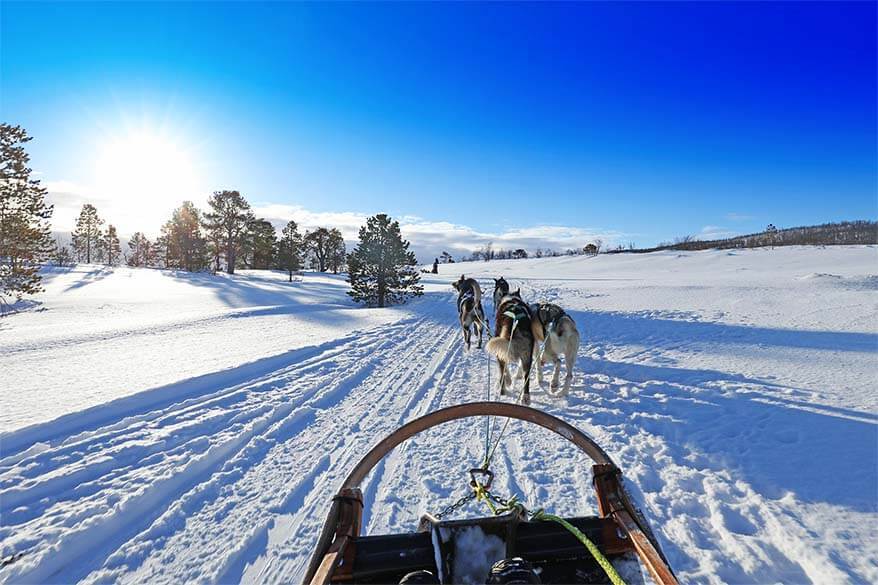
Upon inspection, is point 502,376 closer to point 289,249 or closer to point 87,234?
point 289,249

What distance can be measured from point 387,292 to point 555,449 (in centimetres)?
1853

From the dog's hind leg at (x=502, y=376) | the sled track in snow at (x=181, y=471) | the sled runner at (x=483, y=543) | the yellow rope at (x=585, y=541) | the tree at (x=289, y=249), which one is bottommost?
the sled track in snow at (x=181, y=471)

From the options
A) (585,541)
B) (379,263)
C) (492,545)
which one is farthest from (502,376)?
(379,263)

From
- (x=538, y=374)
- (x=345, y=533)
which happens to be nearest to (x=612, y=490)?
(x=345, y=533)

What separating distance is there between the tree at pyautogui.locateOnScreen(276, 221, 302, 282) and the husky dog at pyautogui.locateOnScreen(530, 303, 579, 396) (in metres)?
35.9

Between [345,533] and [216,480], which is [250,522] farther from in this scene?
[345,533]

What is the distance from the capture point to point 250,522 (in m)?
3.06

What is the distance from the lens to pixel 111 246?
58.5 meters

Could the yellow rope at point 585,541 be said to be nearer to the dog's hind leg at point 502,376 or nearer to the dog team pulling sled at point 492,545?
the dog team pulling sled at point 492,545

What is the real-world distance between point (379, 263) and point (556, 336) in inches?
653

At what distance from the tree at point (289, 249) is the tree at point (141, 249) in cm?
3252

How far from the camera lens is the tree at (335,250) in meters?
56.2

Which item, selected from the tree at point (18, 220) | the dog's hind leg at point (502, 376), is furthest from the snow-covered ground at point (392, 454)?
the tree at point (18, 220)

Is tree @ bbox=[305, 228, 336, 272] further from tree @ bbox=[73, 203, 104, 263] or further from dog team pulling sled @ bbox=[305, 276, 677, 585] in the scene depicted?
dog team pulling sled @ bbox=[305, 276, 677, 585]
